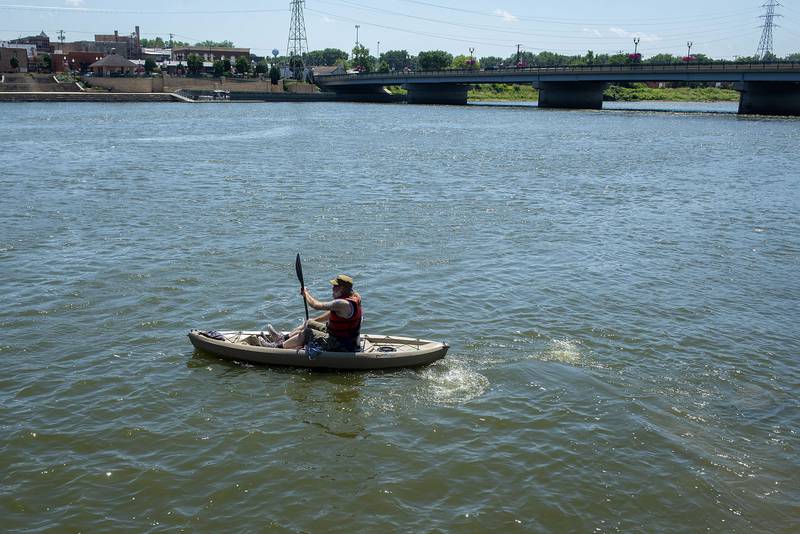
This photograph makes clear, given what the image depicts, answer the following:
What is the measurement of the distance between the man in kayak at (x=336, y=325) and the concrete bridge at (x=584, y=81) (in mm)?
85550

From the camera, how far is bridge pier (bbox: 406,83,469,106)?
13562 centimetres

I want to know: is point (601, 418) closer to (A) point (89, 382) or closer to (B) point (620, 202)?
(A) point (89, 382)

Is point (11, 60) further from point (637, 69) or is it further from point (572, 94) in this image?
point (637, 69)

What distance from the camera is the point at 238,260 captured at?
21859 millimetres

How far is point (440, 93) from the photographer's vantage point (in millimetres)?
137125

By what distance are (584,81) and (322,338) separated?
4087 inches

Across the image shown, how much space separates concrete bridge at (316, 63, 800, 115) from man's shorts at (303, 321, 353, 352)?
85.7 m

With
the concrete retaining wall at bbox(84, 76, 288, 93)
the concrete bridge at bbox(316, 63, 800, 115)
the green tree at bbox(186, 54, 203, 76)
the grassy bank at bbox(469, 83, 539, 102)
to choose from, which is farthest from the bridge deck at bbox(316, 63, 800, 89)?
the grassy bank at bbox(469, 83, 539, 102)

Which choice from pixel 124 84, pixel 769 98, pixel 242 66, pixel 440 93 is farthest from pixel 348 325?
pixel 242 66

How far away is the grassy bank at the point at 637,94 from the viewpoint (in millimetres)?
177250

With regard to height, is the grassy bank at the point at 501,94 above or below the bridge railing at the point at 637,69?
below

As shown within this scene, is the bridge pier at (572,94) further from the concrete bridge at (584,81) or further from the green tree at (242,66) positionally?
the green tree at (242,66)

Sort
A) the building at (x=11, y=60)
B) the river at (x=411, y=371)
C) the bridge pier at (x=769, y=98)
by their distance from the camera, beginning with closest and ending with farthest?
the river at (x=411, y=371), the bridge pier at (x=769, y=98), the building at (x=11, y=60)

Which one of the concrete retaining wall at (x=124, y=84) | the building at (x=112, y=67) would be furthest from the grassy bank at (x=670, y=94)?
the building at (x=112, y=67)
